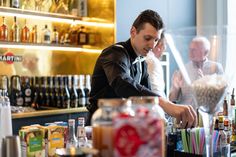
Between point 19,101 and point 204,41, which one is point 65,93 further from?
point 204,41

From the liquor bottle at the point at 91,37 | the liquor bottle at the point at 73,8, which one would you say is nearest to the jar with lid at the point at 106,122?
the liquor bottle at the point at 91,37

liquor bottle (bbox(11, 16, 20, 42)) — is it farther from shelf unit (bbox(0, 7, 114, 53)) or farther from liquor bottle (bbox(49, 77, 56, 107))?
liquor bottle (bbox(49, 77, 56, 107))

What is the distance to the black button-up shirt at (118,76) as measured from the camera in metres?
1.54

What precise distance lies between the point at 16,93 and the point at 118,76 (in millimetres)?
2410

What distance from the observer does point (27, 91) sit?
12.6 ft

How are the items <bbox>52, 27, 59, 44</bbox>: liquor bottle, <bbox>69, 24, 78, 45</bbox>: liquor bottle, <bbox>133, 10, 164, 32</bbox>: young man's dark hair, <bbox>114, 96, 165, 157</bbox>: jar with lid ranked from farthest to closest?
1. <bbox>69, 24, 78, 45</bbox>: liquor bottle
2. <bbox>52, 27, 59, 44</bbox>: liquor bottle
3. <bbox>133, 10, 164, 32</bbox>: young man's dark hair
4. <bbox>114, 96, 165, 157</bbox>: jar with lid

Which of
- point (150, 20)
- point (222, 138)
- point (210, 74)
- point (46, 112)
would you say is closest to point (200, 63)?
point (210, 74)

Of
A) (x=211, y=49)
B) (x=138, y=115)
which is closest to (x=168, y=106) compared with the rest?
(x=211, y=49)

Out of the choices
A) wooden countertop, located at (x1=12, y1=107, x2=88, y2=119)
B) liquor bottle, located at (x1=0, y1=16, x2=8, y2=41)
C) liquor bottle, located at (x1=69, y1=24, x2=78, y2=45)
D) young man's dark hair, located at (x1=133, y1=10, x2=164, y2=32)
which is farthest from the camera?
liquor bottle, located at (x1=69, y1=24, x2=78, y2=45)

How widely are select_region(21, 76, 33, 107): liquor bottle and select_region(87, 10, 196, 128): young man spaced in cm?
187

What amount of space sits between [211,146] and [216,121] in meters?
0.34

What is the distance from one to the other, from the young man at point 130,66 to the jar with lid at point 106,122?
2.03 ft

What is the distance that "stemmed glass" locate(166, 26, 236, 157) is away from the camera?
1.32m

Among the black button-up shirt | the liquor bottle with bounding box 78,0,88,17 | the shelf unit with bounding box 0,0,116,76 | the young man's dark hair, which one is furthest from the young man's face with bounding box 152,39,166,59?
the liquor bottle with bounding box 78,0,88,17
